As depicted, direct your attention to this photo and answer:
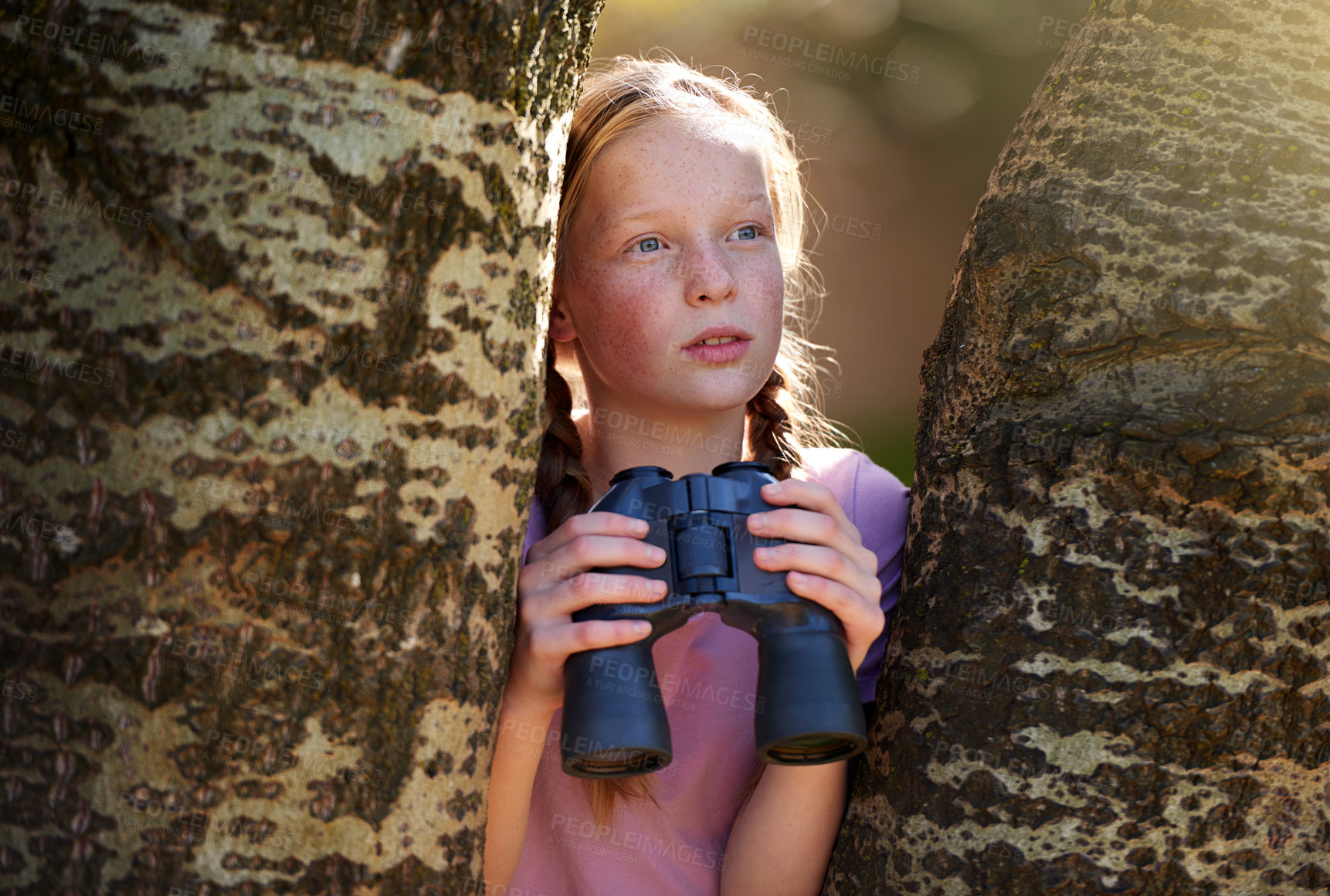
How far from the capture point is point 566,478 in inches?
70.0

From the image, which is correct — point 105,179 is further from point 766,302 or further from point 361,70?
point 766,302

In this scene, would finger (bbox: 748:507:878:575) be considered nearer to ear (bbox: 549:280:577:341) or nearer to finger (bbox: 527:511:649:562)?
finger (bbox: 527:511:649:562)

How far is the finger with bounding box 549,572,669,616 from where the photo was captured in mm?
1154

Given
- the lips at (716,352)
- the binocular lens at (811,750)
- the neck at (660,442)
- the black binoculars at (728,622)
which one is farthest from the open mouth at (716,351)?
the binocular lens at (811,750)

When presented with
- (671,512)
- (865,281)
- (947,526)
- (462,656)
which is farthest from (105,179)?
(865,281)

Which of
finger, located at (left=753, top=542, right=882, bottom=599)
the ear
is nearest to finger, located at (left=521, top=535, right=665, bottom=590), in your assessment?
finger, located at (left=753, top=542, right=882, bottom=599)

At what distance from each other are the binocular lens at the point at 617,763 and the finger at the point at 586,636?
0.39ft

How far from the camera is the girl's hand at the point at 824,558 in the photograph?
1.18 meters

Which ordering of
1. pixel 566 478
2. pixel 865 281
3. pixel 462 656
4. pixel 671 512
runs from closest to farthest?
1. pixel 462 656
2. pixel 671 512
3. pixel 566 478
4. pixel 865 281

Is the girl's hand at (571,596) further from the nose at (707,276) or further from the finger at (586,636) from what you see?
the nose at (707,276)

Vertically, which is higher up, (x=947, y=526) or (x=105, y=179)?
(x=105, y=179)

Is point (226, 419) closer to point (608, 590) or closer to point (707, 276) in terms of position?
point (608, 590)

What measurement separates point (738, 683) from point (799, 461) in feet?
1.53

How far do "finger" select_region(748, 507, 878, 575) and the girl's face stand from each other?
0.44m
